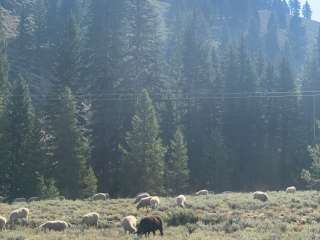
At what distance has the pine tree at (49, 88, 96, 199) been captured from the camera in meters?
45.3

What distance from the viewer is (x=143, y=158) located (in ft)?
158

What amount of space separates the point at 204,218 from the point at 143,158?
84.5 ft

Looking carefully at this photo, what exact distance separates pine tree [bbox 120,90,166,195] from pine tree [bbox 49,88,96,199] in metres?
3.68

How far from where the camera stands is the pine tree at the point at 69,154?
45269 millimetres

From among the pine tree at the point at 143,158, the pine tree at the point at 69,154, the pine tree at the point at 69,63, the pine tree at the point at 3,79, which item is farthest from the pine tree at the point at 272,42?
the pine tree at the point at 69,154

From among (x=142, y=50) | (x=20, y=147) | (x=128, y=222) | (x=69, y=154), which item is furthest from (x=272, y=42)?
(x=128, y=222)

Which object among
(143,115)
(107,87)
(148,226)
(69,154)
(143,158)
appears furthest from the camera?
(107,87)

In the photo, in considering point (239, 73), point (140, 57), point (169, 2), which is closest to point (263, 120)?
point (239, 73)

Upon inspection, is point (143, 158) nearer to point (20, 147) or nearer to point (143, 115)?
point (143, 115)

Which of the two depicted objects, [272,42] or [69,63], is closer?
[69,63]

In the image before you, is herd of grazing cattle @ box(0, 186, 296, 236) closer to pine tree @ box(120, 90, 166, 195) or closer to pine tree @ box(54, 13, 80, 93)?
pine tree @ box(120, 90, 166, 195)

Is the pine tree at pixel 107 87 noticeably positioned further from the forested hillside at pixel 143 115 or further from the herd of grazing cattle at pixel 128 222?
the herd of grazing cattle at pixel 128 222

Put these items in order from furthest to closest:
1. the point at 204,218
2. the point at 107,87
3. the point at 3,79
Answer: the point at 3,79 < the point at 107,87 < the point at 204,218

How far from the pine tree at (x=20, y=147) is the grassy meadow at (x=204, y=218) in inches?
719
